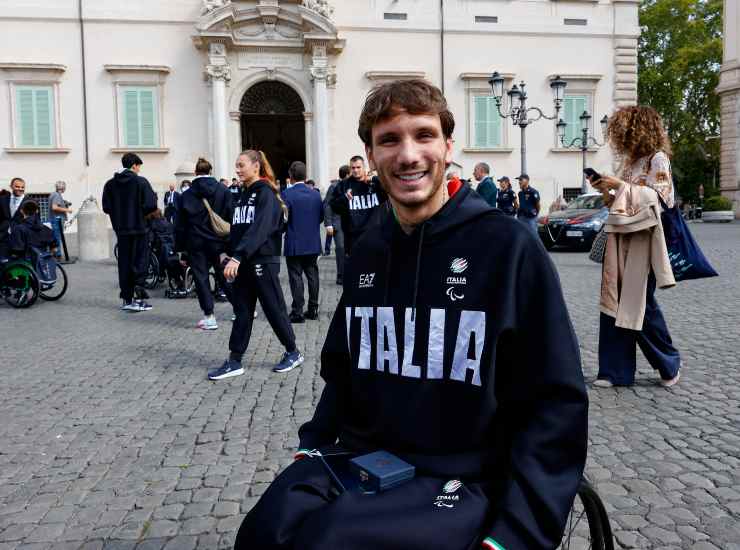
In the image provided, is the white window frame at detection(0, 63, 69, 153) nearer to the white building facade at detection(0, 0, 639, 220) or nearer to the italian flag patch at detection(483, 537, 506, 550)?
the white building facade at detection(0, 0, 639, 220)

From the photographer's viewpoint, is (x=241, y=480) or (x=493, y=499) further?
(x=241, y=480)

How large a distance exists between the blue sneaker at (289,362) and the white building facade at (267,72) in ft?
57.6

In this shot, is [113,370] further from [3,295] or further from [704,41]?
[704,41]

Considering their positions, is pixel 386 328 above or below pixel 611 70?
below

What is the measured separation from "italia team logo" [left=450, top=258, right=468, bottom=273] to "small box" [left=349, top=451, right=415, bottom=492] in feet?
1.75

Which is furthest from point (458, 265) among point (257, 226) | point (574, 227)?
point (574, 227)

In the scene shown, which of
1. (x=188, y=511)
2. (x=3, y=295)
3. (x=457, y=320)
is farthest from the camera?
(x=3, y=295)

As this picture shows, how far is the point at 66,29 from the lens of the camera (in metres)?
24.3

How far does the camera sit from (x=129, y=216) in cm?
990

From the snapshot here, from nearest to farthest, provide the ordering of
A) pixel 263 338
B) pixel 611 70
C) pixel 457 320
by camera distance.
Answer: pixel 457 320 < pixel 263 338 < pixel 611 70

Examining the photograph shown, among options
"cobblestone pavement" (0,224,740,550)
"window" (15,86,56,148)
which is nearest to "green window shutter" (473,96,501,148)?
"window" (15,86,56,148)

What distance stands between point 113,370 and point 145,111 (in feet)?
66.8

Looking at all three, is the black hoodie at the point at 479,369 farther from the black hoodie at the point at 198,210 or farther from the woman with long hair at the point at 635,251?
the black hoodie at the point at 198,210

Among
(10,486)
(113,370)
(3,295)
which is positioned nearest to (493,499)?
(10,486)
